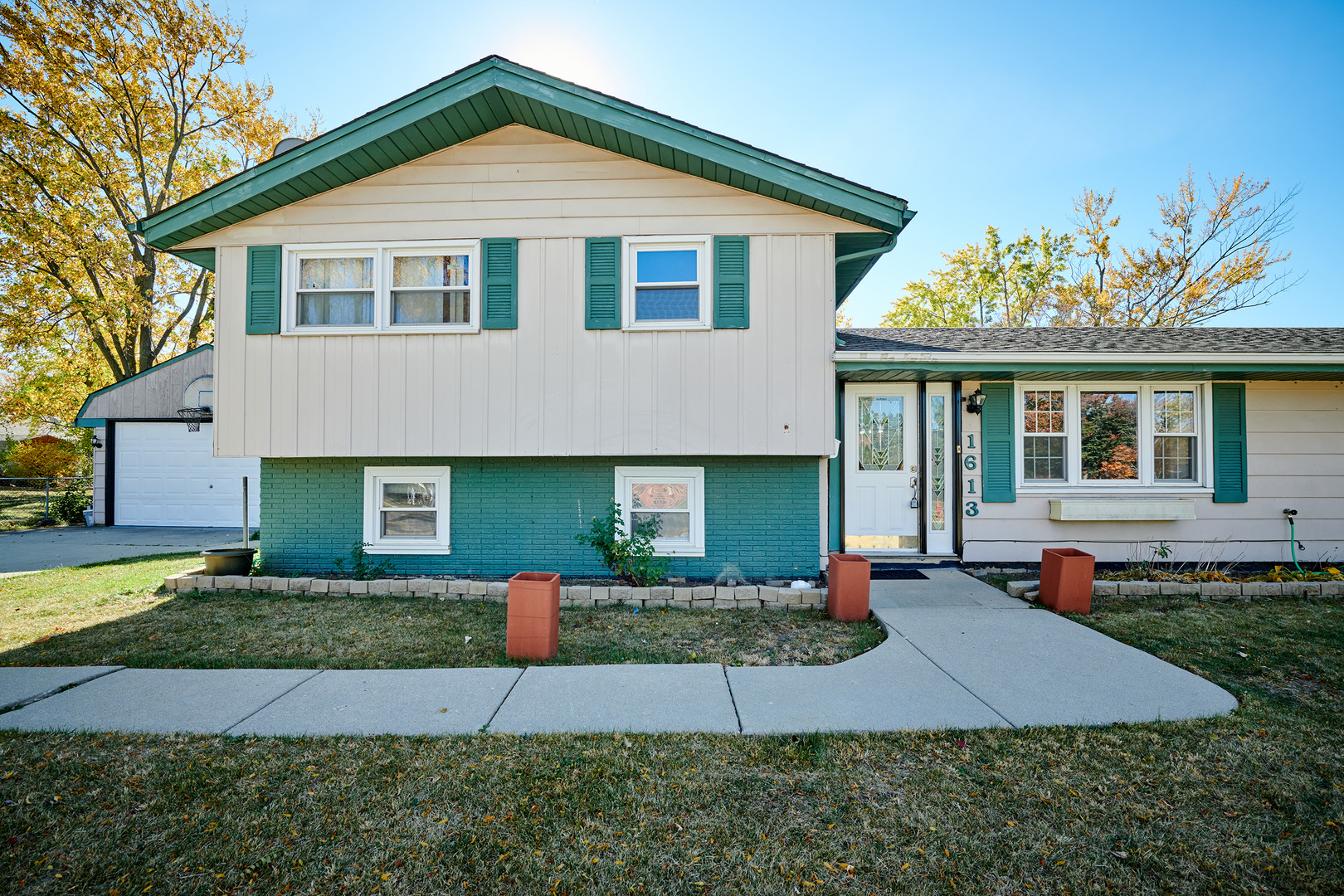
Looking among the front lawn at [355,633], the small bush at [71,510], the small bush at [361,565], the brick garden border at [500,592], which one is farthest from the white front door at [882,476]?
the small bush at [71,510]

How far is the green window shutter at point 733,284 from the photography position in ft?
22.2

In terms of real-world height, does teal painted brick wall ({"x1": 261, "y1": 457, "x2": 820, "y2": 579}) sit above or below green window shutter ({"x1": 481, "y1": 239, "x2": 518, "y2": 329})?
below

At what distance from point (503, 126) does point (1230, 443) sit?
10256 mm

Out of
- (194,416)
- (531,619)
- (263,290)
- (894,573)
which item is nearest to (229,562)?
(263,290)

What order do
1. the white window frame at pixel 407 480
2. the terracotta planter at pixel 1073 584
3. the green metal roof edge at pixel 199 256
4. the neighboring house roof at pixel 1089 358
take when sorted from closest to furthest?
1. the terracotta planter at pixel 1073 584
2. the neighboring house roof at pixel 1089 358
3. the white window frame at pixel 407 480
4. the green metal roof edge at pixel 199 256

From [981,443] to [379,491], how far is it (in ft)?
26.1

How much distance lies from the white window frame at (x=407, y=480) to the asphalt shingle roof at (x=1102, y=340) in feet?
17.2

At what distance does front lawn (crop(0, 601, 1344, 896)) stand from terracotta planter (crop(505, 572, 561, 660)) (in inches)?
52.8

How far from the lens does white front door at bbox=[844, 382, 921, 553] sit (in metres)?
8.00

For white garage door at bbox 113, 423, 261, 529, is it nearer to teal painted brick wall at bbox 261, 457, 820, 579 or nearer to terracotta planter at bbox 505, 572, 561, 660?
teal painted brick wall at bbox 261, 457, 820, 579

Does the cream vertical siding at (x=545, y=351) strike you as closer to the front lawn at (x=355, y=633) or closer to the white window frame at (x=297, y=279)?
the white window frame at (x=297, y=279)

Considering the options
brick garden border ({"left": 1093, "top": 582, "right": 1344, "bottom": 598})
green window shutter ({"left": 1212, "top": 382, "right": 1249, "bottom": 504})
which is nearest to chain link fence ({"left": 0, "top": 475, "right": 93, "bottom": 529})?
brick garden border ({"left": 1093, "top": 582, "right": 1344, "bottom": 598})

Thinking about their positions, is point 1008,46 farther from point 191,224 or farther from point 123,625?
point 123,625

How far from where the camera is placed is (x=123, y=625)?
565 centimetres
